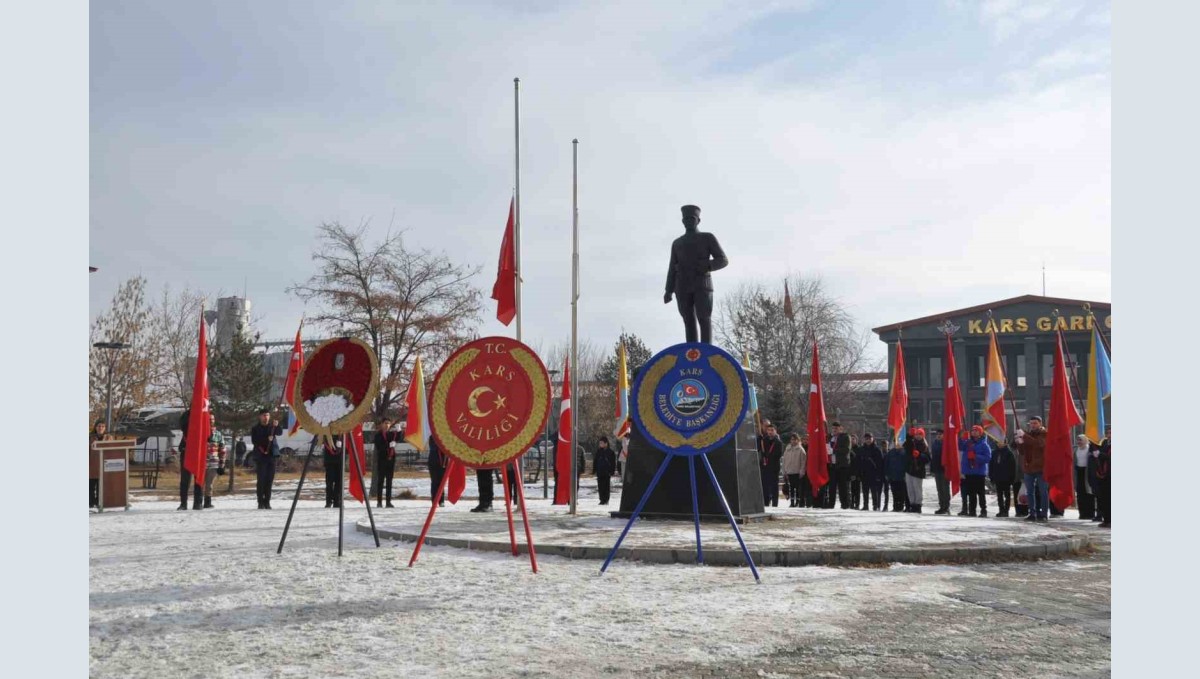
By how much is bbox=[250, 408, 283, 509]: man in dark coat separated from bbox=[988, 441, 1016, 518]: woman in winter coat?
13676mm

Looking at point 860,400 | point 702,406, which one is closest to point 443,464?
point 702,406

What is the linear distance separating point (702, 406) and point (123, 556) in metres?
6.29

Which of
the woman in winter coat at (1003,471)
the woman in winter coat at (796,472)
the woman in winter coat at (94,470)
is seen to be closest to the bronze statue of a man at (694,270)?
the woman in winter coat at (1003,471)

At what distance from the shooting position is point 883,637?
6285mm

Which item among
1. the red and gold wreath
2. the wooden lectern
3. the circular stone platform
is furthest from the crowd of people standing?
the wooden lectern

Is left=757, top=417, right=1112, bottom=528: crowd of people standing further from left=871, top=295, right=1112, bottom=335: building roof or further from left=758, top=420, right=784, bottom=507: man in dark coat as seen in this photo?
left=871, top=295, right=1112, bottom=335: building roof

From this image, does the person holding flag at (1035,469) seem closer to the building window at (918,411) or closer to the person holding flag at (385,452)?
the person holding flag at (385,452)

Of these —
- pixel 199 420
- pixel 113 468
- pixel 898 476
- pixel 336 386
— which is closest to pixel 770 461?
pixel 898 476

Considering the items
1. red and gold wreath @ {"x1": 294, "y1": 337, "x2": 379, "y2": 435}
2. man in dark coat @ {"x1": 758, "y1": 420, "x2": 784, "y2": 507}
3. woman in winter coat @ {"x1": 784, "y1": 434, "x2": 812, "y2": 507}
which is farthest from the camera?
woman in winter coat @ {"x1": 784, "y1": 434, "x2": 812, "y2": 507}

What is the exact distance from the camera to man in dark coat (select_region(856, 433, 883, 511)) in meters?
20.3

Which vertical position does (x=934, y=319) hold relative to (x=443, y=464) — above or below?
above

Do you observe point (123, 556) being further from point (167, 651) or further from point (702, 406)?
point (702, 406)

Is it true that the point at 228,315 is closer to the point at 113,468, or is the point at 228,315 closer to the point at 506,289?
the point at 113,468

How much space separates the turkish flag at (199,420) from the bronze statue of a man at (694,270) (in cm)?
812
